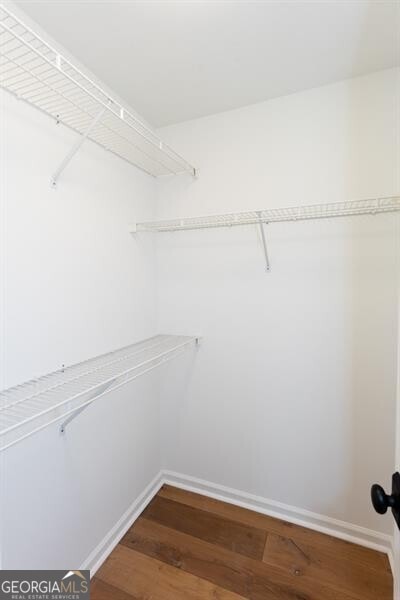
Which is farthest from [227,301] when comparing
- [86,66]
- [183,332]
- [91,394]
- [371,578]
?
[371,578]

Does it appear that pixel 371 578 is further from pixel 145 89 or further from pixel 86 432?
pixel 145 89

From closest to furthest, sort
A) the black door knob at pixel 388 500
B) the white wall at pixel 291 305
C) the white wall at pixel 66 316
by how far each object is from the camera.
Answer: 1. the black door knob at pixel 388 500
2. the white wall at pixel 66 316
3. the white wall at pixel 291 305

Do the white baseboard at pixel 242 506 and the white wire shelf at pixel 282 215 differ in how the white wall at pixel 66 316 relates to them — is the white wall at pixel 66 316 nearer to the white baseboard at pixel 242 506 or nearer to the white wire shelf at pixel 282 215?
the white baseboard at pixel 242 506

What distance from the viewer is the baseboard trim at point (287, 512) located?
1.53 metres

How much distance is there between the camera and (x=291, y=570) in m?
1.40

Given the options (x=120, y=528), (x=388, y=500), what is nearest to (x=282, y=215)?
(x=388, y=500)

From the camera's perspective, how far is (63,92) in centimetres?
111

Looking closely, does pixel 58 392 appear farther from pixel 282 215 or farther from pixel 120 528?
pixel 282 215

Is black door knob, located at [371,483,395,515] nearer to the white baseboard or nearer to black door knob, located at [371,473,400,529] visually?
black door knob, located at [371,473,400,529]

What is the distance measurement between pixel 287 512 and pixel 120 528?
3.23ft

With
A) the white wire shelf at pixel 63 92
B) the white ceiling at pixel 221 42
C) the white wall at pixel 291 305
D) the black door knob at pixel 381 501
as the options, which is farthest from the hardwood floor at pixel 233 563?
the white ceiling at pixel 221 42

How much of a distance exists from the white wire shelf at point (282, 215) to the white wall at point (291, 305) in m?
0.07

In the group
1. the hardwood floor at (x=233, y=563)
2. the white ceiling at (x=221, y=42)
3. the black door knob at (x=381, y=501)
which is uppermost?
the white ceiling at (x=221, y=42)

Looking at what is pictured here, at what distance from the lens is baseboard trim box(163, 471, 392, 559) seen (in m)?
1.53
